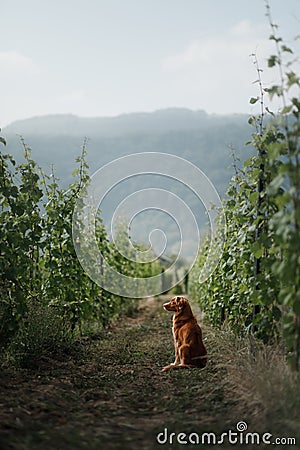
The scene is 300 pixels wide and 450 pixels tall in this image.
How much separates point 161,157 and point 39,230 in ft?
12.2

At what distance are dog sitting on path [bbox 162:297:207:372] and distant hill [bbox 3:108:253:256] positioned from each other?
2055 inches

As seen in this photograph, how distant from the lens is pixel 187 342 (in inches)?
220

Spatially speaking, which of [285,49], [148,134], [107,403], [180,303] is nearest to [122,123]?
[148,134]

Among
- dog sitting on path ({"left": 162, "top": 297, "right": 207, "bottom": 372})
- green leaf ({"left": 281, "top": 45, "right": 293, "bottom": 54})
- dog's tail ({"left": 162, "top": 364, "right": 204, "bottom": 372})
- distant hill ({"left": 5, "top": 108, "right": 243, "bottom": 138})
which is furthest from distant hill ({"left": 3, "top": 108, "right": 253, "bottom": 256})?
green leaf ({"left": 281, "top": 45, "right": 293, "bottom": 54})

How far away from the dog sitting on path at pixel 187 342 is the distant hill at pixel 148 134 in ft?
171

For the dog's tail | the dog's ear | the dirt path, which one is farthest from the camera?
the dog's ear

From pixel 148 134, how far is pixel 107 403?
69726 millimetres

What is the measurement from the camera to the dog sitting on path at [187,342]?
555 centimetres

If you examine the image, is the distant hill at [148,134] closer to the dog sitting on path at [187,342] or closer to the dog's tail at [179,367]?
the dog sitting on path at [187,342]

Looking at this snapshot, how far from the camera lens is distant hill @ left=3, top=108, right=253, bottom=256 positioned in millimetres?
61256

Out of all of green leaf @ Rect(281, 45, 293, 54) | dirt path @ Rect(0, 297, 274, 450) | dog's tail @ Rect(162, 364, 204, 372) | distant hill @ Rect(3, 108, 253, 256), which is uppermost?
distant hill @ Rect(3, 108, 253, 256)

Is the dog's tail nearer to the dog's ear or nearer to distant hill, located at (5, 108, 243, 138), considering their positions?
the dog's ear

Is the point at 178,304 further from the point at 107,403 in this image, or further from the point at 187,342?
the point at 107,403

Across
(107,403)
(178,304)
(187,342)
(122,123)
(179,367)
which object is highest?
(122,123)
